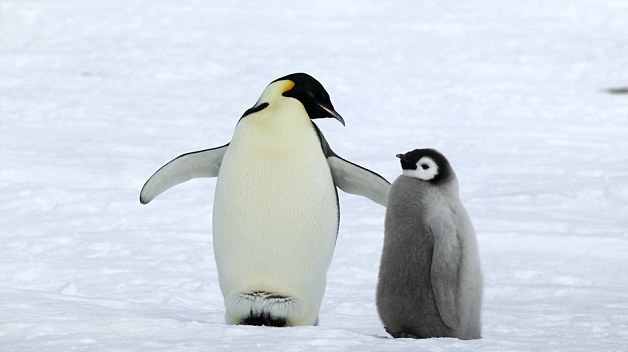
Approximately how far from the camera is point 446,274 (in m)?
3.41

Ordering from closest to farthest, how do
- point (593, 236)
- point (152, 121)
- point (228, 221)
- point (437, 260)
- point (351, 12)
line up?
1. point (437, 260)
2. point (228, 221)
3. point (593, 236)
4. point (152, 121)
5. point (351, 12)

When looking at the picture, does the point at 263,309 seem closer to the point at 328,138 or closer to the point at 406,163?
the point at 406,163

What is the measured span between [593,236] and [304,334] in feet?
12.4

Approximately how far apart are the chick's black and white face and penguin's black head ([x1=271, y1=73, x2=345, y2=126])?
47 centimetres

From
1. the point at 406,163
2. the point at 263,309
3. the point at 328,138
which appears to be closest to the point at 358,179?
the point at 406,163

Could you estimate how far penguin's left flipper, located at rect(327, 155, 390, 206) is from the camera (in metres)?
4.08

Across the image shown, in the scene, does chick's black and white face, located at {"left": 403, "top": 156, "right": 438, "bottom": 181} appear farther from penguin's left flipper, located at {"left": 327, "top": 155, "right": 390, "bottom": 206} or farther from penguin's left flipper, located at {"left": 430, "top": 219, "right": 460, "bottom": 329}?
penguin's left flipper, located at {"left": 327, "top": 155, "right": 390, "bottom": 206}

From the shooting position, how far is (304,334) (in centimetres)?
297

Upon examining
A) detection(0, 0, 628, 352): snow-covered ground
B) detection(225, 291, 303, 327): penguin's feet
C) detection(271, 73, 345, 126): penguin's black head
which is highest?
detection(271, 73, 345, 126): penguin's black head

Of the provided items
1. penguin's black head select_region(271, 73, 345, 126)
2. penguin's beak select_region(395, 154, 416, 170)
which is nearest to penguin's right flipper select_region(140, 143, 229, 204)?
penguin's black head select_region(271, 73, 345, 126)

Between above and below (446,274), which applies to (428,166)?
above

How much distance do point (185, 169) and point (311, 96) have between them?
2.15 ft

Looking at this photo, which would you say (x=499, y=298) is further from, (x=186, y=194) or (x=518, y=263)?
(x=186, y=194)

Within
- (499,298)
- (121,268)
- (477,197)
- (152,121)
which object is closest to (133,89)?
(152,121)
